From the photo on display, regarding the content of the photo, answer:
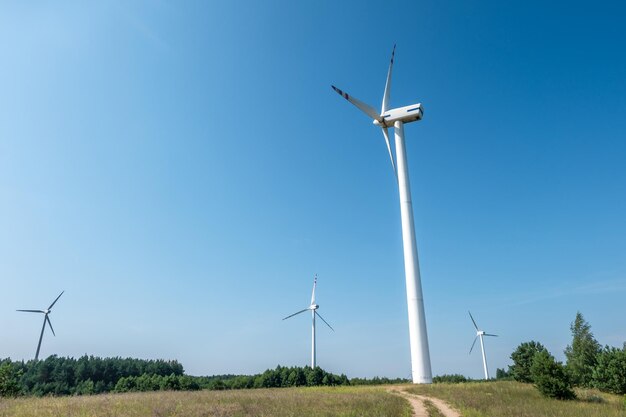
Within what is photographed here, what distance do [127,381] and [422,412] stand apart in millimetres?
94872

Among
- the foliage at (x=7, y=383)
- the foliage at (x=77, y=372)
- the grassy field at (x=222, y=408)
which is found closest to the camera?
the grassy field at (x=222, y=408)

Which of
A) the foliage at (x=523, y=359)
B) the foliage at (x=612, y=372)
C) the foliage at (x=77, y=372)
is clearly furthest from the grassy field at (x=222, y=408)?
the foliage at (x=77, y=372)

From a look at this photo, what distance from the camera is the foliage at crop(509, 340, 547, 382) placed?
52.4 m

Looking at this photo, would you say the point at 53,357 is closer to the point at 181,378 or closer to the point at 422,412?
the point at 181,378

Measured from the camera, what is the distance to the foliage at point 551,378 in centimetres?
3578

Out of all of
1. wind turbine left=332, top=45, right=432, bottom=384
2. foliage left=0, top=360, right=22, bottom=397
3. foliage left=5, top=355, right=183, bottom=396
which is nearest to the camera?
foliage left=0, top=360, right=22, bottom=397

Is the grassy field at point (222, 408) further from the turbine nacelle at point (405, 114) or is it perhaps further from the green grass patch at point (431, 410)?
the turbine nacelle at point (405, 114)

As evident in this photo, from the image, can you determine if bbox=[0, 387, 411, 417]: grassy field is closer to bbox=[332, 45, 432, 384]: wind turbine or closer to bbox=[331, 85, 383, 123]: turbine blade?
bbox=[332, 45, 432, 384]: wind turbine

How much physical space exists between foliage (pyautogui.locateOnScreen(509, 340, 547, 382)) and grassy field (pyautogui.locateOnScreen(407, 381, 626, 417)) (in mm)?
12615

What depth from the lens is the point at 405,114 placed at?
201 ft

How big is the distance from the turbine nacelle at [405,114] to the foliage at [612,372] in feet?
132

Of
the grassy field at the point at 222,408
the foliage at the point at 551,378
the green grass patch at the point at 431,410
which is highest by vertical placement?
the foliage at the point at 551,378

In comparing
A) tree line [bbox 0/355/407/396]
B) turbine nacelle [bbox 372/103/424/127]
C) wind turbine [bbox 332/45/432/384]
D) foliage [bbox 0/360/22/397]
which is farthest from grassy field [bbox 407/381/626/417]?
foliage [bbox 0/360/22/397]

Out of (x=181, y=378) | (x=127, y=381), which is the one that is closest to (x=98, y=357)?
(x=127, y=381)
